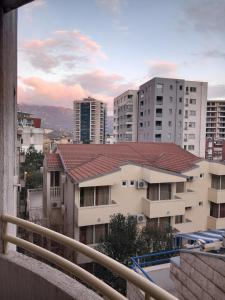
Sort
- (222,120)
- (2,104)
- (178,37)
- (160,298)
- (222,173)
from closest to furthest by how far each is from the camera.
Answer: (160,298)
(2,104)
(178,37)
(222,173)
(222,120)

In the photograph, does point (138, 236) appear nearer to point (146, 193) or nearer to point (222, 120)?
point (146, 193)

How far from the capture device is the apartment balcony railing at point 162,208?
10492mm

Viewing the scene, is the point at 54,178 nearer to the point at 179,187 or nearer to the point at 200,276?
the point at 179,187

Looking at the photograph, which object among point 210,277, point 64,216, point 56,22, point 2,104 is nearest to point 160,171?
point 64,216

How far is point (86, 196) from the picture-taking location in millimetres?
9828

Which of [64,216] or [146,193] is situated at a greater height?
[146,193]

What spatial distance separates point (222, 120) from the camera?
55.4m

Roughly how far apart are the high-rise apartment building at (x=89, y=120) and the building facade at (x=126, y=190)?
235ft

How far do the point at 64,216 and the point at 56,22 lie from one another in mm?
9598

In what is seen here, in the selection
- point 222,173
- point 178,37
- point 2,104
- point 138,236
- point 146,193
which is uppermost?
point 178,37

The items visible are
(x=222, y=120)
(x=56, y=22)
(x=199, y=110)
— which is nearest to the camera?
(x=56, y=22)

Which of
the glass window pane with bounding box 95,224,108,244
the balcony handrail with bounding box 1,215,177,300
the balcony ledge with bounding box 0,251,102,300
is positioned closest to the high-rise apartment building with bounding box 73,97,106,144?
the glass window pane with bounding box 95,224,108,244

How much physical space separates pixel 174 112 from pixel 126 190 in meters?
24.6

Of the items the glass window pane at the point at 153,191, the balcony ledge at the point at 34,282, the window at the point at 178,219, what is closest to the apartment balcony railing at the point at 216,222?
the window at the point at 178,219
